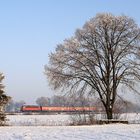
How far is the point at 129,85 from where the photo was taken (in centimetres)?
4609

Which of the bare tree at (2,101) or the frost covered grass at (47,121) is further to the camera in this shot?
the frost covered grass at (47,121)

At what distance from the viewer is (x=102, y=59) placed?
4631 cm

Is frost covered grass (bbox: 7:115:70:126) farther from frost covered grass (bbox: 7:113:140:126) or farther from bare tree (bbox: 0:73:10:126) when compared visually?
bare tree (bbox: 0:73:10:126)

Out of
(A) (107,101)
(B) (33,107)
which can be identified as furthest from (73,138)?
(B) (33,107)

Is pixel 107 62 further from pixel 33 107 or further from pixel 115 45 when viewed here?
pixel 33 107

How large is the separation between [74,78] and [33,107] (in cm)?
9161

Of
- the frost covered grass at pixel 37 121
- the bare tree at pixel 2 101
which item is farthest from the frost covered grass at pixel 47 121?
the bare tree at pixel 2 101

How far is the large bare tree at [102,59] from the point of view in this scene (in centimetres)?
4541

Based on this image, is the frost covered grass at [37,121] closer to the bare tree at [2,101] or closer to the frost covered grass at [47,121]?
the frost covered grass at [47,121]

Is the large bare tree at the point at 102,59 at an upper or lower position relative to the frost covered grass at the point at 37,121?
upper

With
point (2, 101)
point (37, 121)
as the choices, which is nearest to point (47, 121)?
point (37, 121)

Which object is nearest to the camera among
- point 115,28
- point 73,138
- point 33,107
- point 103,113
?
point 73,138

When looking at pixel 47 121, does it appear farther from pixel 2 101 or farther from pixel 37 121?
pixel 2 101

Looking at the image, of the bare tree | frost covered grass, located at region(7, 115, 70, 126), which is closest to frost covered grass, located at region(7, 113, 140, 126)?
frost covered grass, located at region(7, 115, 70, 126)
